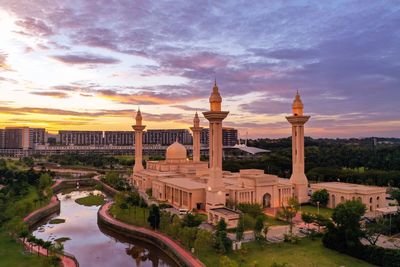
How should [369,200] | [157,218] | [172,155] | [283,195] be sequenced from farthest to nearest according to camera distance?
[172,155], [283,195], [369,200], [157,218]

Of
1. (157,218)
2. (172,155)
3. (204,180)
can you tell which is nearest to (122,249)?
(157,218)

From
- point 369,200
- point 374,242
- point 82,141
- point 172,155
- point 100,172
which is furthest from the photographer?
→ point 82,141

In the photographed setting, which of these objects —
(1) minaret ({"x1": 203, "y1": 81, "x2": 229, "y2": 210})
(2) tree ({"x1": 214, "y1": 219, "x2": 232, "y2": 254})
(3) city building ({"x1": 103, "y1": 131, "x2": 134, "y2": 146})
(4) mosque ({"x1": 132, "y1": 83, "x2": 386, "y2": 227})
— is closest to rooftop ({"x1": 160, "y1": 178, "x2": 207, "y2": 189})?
(4) mosque ({"x1": 132, "y1": 83, "x2": 386, "y2": 227})

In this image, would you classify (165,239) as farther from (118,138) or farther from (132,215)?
(118,138)

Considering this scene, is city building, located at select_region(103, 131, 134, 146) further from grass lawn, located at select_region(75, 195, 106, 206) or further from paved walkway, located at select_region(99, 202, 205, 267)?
paved walkway, located at select_region(99, 202, 205, 267)

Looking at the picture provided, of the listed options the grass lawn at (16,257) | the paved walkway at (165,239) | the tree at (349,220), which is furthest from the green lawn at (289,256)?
the grass lawn at (16,257)

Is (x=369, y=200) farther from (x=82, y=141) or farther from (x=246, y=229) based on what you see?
(x=82, y=141)

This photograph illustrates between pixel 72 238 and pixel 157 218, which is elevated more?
pixel 157 218
